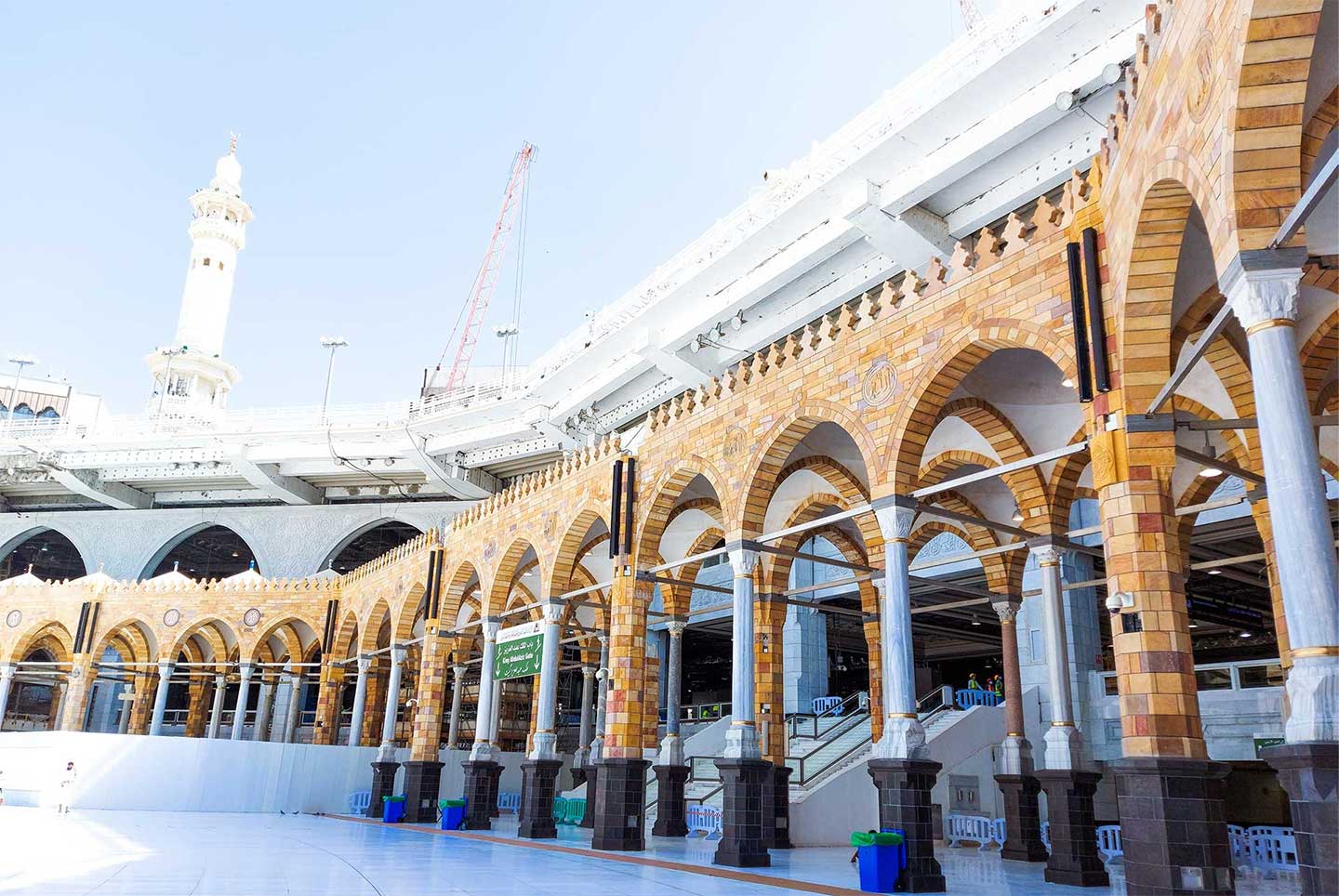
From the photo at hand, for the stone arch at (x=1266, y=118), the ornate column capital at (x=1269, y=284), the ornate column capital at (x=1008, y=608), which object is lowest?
the ornate column capital at (x=1008, y=608)

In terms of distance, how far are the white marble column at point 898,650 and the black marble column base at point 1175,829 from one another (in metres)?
3.03

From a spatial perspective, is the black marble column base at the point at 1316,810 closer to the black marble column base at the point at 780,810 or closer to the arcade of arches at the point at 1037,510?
the arcade of arches at the point at 1037,510

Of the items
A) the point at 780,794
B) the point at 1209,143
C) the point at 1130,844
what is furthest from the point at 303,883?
the point at 1209,143

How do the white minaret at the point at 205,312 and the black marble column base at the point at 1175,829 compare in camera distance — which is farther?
the white minaret at the point at 205,312

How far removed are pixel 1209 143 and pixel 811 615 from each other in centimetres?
1831

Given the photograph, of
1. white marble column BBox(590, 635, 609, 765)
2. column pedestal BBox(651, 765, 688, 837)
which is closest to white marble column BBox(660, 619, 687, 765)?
column pedestal BBox(651, 765, 688, 837)

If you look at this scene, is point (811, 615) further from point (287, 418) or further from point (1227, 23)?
point (287, 418)

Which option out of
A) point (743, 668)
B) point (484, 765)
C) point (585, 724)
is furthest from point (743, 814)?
point (585, 724)

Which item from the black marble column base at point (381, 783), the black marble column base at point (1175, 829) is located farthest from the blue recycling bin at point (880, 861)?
the black marble column base at point (381, 783)

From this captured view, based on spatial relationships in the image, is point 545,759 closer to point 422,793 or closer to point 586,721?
point 422,793

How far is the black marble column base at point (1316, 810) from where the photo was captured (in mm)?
5211

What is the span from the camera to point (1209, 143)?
6.32 m

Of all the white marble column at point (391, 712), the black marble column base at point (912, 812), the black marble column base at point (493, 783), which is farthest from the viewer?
the white marble column at point (391, 712)

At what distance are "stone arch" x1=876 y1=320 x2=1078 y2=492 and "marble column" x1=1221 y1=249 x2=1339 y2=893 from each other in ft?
11.4
